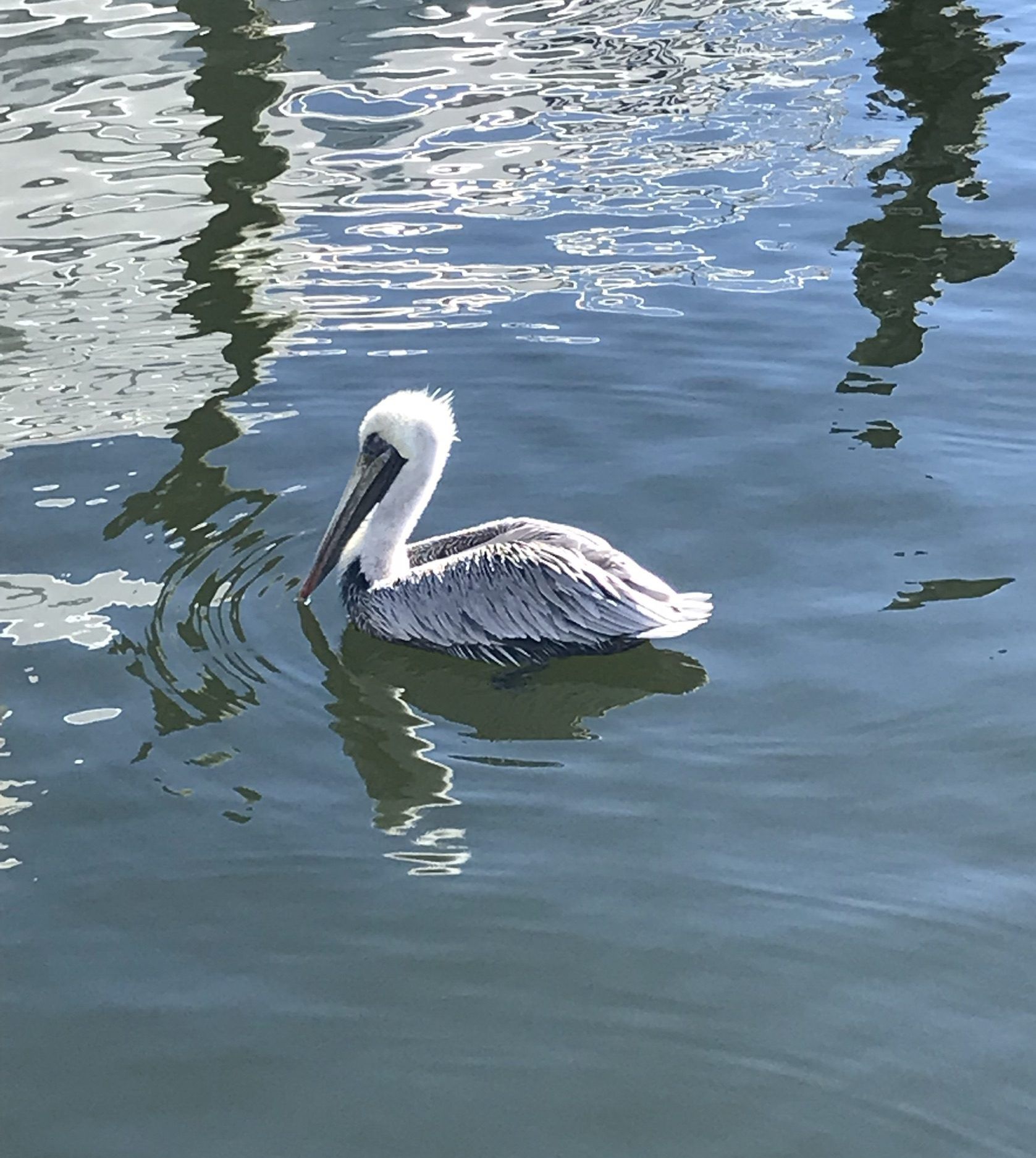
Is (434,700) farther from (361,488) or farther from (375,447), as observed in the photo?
(375,447)

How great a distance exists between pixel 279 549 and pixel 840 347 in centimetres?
308

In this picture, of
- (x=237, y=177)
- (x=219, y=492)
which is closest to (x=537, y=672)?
(x=219, y=492)

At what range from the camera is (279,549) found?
22.4ft

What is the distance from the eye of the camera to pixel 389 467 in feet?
21.4

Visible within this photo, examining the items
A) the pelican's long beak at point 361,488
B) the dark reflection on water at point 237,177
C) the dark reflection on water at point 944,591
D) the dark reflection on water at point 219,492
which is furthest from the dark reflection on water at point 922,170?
the dark reflection on water at point 237,177

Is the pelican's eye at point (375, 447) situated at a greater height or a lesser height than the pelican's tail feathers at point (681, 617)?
greater

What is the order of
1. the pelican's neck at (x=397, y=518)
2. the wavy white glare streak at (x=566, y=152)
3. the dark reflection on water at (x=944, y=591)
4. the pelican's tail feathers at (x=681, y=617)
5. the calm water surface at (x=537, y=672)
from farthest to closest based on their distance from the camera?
the wavy white glare streak at (x=566, y=152) → the pelican's neck at (x=397, y=518) → the dark reflection on water at (x=944, y=591) → the pelican's tail feathers at (x=681, y=617) → the calm water surface at (x=537, y=672)

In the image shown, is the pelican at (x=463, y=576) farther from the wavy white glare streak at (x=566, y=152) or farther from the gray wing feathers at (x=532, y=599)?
the wavy white glare streak at (x=566, y=152)

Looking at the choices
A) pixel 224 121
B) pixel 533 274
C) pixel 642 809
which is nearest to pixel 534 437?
pixel 533 274

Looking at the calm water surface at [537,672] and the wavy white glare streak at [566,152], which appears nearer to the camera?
the calm water surface at [537,672]

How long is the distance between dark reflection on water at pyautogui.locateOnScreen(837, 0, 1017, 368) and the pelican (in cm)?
232

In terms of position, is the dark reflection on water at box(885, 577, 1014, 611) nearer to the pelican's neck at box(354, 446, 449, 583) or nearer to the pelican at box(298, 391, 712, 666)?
the pelican at box(298, 391, 712, 666)

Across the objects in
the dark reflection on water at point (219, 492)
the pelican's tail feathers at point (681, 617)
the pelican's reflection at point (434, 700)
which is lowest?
the pelican's reflection at point (434, 700)

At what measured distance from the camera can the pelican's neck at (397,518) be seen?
646 centimetres
